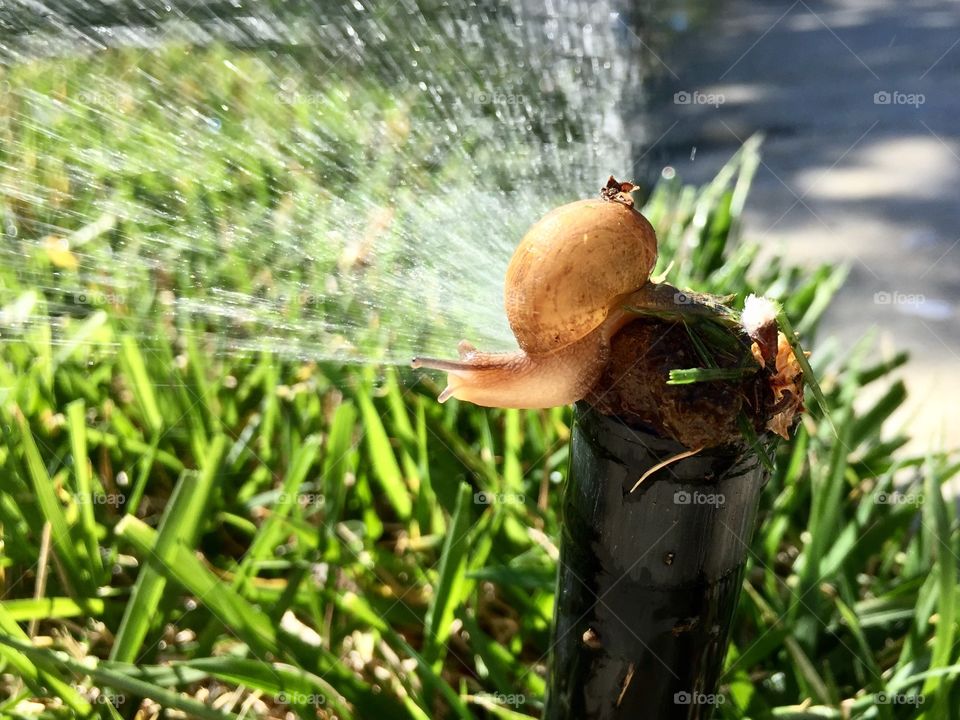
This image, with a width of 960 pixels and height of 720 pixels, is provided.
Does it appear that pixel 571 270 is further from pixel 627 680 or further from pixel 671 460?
pixel 627 680

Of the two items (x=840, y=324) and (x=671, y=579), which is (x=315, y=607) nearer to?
(x=671, y=579)

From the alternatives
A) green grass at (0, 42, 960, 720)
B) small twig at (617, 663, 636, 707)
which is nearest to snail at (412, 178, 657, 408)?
small twig at (617, 663, 636, 707)

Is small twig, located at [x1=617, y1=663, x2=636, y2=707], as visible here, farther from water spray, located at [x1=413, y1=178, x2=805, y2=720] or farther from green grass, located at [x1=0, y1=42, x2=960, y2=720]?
green grass, located at [x1=0, y1=42, x2=960, y2=720]

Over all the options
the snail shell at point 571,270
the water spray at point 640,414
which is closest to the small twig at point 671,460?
→ the water spray at point 640,414

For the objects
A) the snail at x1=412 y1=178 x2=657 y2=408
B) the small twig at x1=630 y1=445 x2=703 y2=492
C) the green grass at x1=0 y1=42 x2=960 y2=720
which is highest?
the snail at x1=412 y1=178 x2=657 y2=408

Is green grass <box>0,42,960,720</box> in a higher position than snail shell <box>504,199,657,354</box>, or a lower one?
lower

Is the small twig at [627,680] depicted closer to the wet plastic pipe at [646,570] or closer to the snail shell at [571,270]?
the wet plastic pipe at [646,570]
